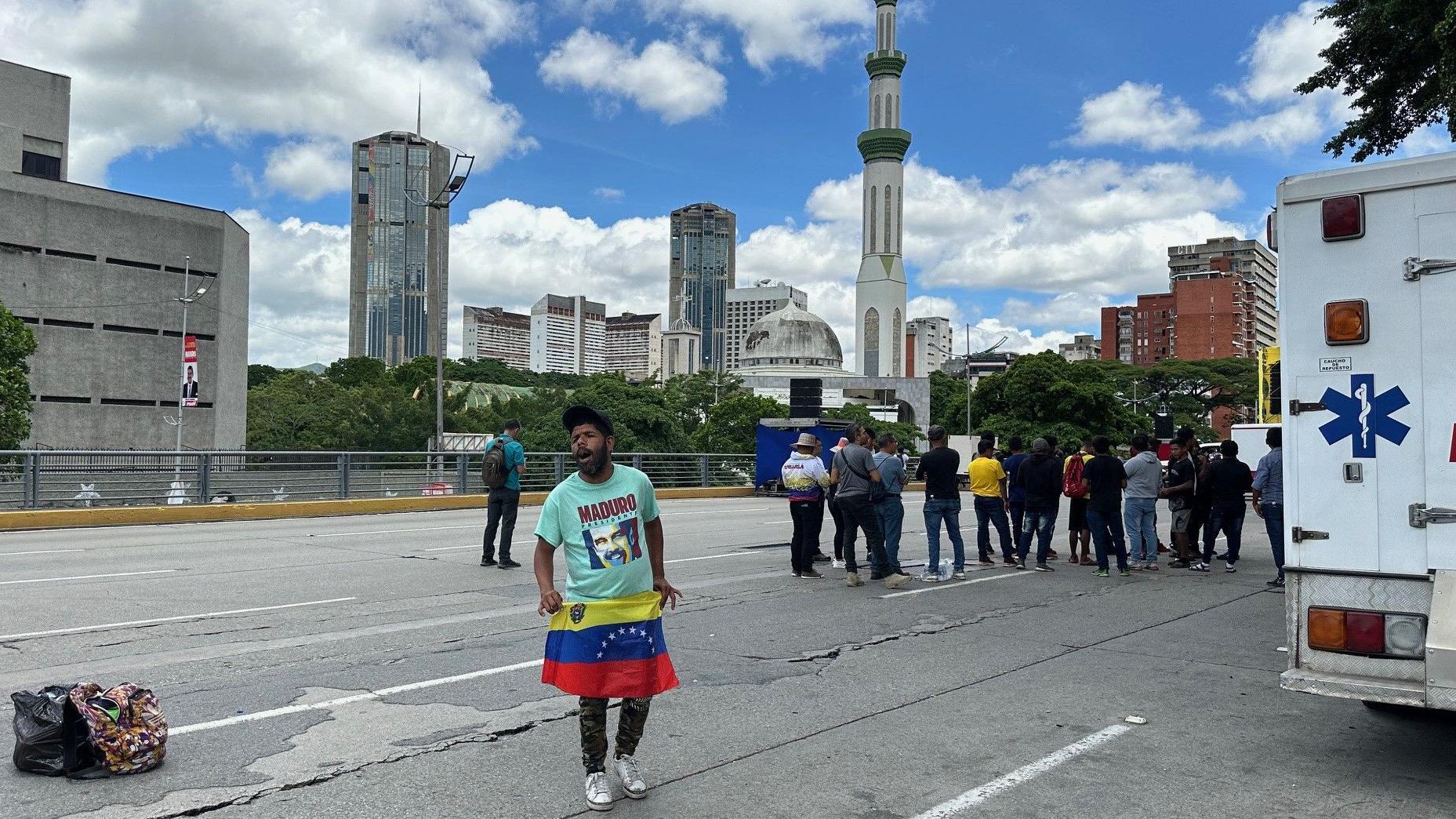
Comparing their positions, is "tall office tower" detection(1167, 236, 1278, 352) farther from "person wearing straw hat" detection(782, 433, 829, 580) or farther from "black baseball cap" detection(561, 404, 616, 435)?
"black baseball cap" detection(561, 404, 616, 435)

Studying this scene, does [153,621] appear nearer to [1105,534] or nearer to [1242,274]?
[1105,534]

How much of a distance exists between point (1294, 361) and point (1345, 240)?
58cm

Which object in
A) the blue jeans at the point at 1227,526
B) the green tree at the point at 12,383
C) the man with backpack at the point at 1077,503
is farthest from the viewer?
the green tree at the point at 12,383

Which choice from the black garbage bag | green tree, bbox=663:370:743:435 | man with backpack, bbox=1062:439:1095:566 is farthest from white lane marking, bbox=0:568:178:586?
green tree, bbox=663:370:743:435

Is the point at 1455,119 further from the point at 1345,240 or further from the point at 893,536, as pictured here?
the point at 1345,240

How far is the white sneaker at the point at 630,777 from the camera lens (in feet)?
15.1

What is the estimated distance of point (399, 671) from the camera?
22.9ft

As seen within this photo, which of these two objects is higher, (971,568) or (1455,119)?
(1455,119)

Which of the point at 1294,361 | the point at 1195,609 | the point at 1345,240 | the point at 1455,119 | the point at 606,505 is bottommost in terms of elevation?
the point at 1195,609

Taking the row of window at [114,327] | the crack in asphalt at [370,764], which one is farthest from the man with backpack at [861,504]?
the row of window at [114,327]

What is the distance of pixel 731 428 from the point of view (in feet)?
224

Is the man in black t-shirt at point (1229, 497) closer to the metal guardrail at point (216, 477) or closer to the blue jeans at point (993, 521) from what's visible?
the blue jeans at point (993, 521)

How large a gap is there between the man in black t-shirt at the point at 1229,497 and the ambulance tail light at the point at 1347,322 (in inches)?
343

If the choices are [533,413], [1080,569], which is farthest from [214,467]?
[533,413]
